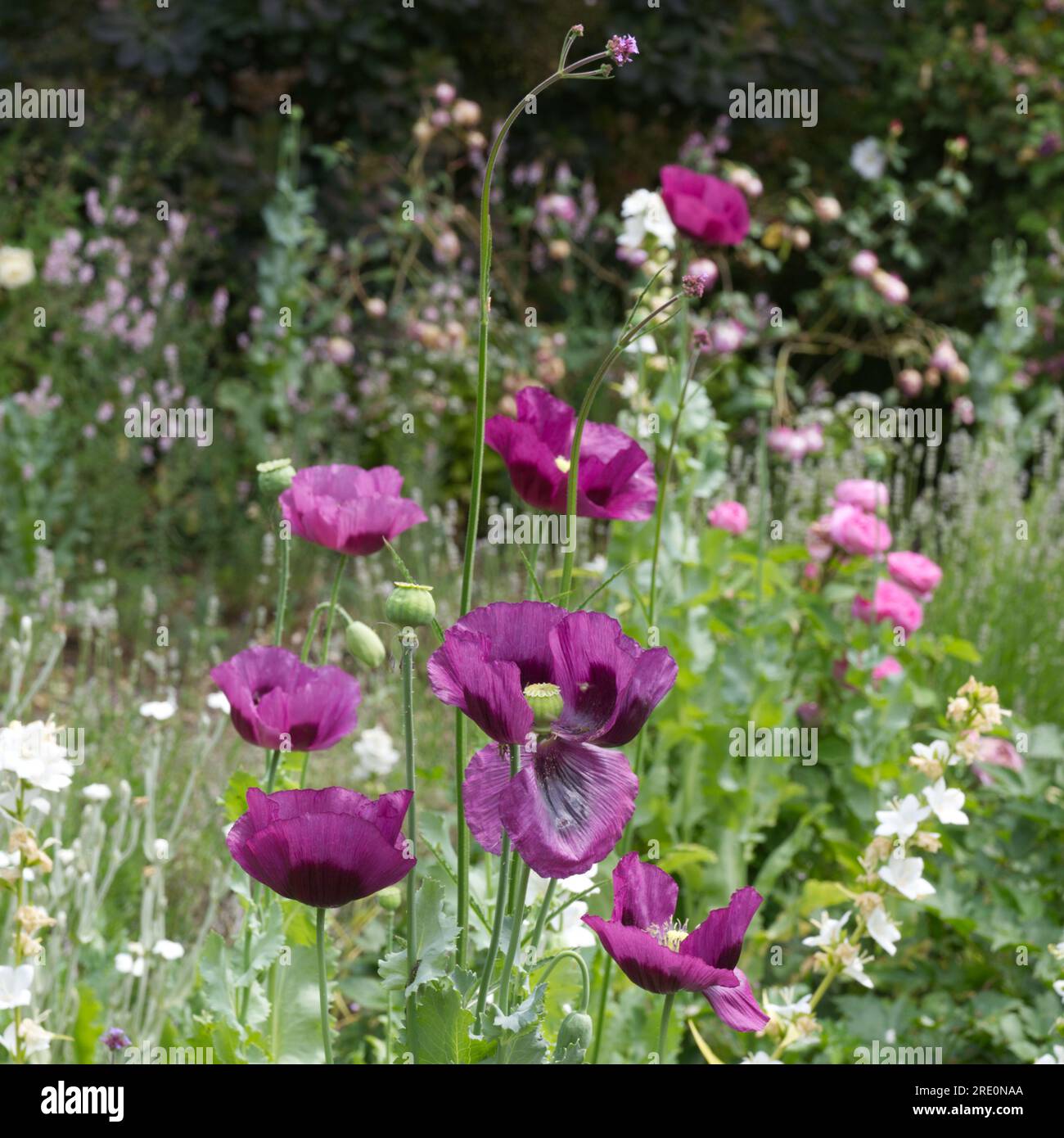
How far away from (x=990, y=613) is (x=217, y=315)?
2.50m

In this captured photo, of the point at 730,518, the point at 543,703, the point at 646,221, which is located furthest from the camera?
the point at 730,518

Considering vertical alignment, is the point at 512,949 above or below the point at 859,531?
below

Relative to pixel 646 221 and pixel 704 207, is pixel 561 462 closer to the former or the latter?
pixel 704 207

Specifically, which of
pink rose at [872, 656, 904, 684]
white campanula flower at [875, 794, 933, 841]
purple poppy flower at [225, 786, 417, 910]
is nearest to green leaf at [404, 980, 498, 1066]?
purple poppy flower at [225, 786, 417, 910]

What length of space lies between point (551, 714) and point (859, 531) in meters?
1.66

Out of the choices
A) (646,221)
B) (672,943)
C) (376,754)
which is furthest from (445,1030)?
(646,221)

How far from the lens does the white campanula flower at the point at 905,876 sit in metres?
1.34

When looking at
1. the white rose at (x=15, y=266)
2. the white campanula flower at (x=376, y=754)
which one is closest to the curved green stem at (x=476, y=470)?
the white campanula flower at (x=376, y=754)

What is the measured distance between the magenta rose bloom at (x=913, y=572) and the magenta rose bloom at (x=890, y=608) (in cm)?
3

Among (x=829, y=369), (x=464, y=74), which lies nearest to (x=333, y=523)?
(x=464, y=74)

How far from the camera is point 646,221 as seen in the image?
2061 mm

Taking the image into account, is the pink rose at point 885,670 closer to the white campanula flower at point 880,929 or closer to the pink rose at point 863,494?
the pink rose at point 863,494

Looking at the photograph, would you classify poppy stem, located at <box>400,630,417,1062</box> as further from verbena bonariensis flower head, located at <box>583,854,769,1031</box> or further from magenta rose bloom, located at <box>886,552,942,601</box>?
magenta rose bloom, located at <box>886,552,942,601</box>
